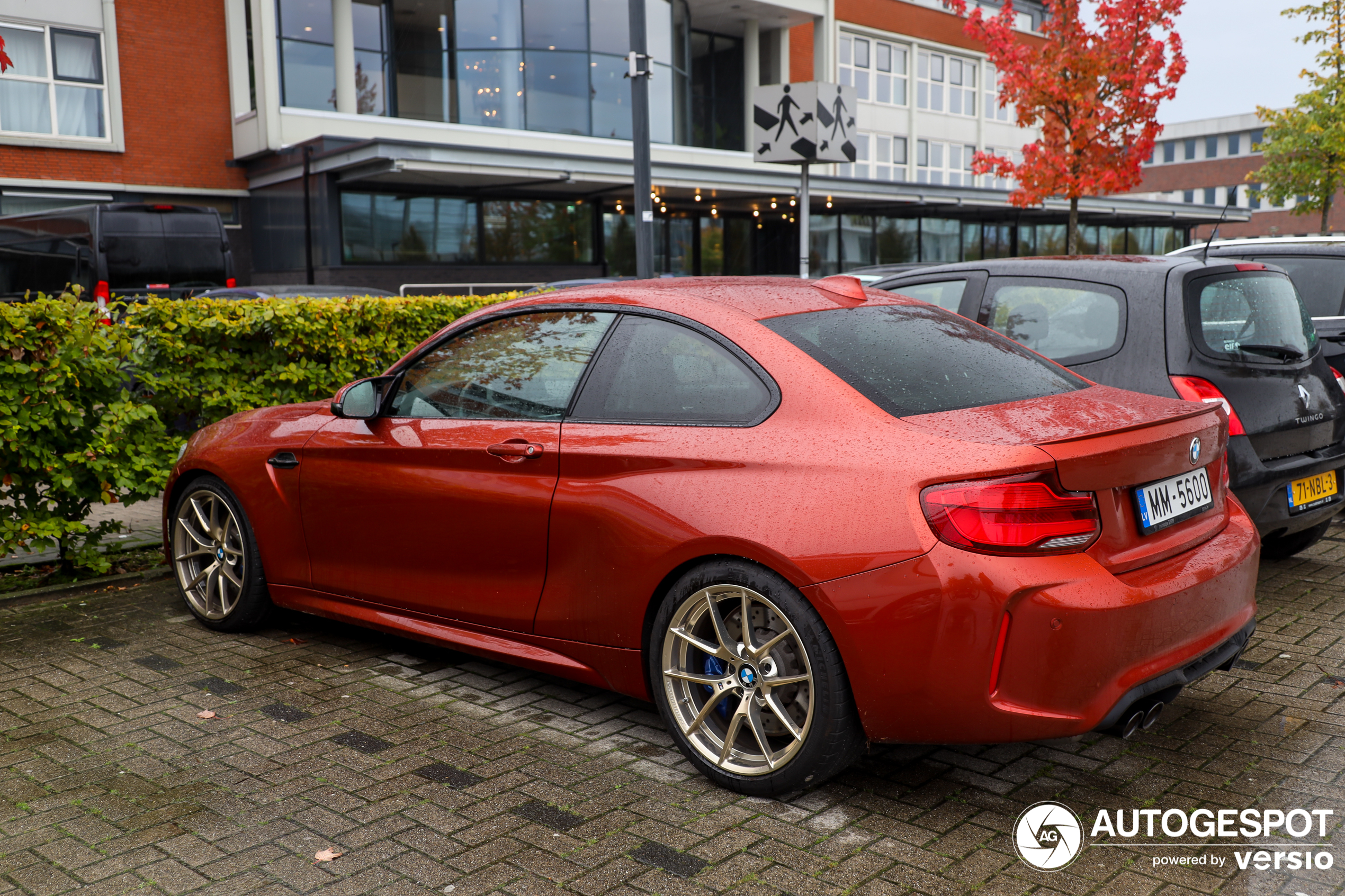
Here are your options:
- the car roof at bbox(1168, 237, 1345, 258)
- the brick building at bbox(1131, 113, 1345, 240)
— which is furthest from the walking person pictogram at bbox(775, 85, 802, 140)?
the brick building at bbox(1131, 113, 1345, 240)

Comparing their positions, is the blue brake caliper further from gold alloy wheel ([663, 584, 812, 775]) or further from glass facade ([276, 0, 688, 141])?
glass facade ([276, 0, 688, 141])

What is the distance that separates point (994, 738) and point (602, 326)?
1.94 meters

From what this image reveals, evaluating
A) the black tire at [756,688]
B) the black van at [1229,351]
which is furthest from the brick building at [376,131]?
the black tire at [756,688]

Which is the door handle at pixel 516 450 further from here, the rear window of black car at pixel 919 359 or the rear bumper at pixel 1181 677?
the rear bumper at pixel 1181 677

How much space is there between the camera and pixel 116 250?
15656 mm

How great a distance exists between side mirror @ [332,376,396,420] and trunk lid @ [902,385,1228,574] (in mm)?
2337

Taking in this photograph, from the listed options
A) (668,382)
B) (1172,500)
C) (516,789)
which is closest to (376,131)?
(668,382)

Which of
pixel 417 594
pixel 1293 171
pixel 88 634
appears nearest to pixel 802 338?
pixel 417 594

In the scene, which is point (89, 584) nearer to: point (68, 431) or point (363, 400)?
point (68, 431)

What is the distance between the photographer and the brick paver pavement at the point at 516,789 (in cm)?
304

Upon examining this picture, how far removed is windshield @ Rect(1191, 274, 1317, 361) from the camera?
5.18 m

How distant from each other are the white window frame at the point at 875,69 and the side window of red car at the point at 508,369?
3289 cm

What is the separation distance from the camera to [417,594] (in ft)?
14.6

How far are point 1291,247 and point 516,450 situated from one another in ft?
19.8
